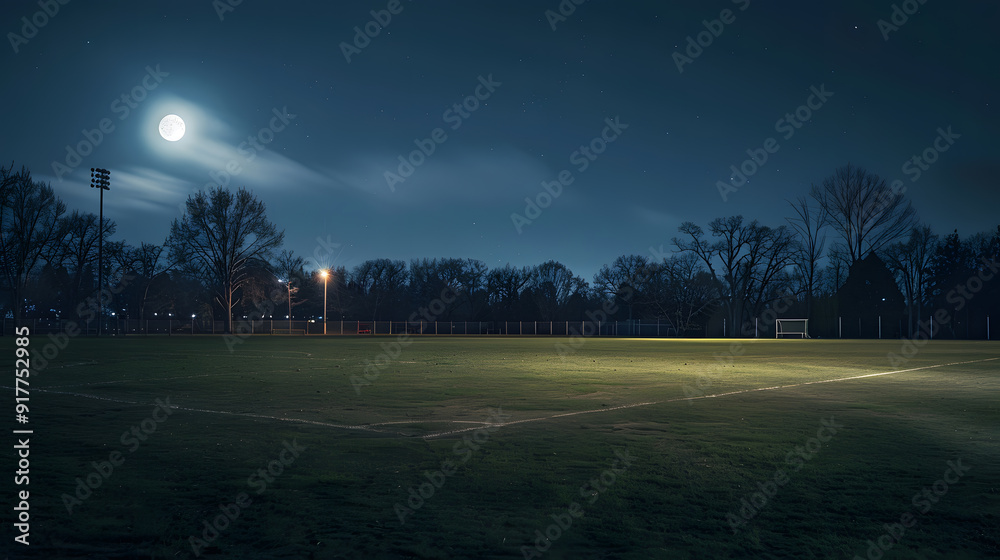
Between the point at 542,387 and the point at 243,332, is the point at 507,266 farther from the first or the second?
the point at 542,387

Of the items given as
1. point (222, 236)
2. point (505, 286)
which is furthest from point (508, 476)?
point (505, 286)

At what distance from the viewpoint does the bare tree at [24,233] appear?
56188 millimetres

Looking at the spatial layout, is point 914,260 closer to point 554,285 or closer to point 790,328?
point 790,328

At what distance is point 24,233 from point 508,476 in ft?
217

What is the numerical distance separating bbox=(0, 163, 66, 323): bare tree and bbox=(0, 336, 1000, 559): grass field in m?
55.0

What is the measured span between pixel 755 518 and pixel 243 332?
237 ft

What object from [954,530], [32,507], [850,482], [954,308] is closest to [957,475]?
[850,482]

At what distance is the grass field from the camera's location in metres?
4.21

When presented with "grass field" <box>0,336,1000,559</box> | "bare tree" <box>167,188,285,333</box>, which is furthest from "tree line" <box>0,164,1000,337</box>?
"grass field" <box>0,336,1000,559</box>

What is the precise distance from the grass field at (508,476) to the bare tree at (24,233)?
55.0 meters

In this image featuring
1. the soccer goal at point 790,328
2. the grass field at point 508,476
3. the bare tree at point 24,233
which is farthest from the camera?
the soccer goal at point 790,328

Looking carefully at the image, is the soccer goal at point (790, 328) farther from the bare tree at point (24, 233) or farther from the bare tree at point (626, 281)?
the bare tree at point (24, 233)

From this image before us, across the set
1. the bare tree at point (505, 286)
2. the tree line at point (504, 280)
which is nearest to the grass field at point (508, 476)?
the tree line at point (504, 280)

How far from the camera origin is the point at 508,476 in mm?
5918
